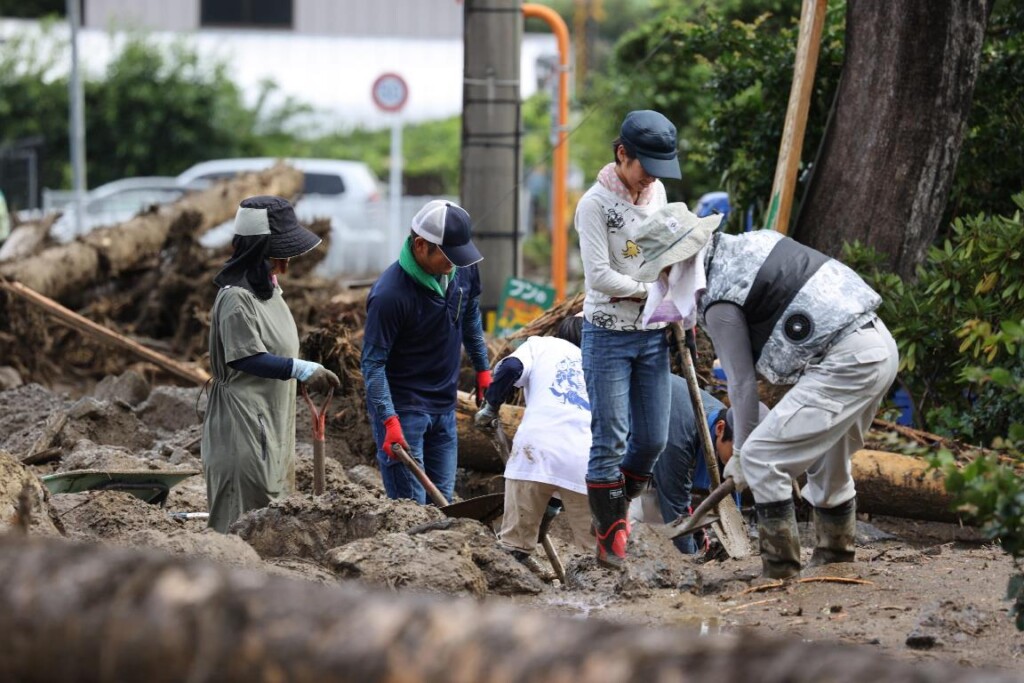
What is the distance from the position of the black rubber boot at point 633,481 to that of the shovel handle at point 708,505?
27 cm

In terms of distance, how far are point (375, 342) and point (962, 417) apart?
330 centimetres

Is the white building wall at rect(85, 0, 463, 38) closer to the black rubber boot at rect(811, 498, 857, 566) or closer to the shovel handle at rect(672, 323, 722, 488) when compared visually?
the shovel handle at rect(672, 323, 722, 488)

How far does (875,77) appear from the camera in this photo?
30.1 feet

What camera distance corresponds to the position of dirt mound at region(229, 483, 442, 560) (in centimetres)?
625

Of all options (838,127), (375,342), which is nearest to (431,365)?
(375,342)

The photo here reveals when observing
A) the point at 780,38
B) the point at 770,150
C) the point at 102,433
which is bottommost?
the point at 102,433

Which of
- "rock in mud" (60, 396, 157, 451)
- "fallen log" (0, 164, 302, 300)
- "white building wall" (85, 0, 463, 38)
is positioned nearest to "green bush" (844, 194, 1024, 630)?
"rock in mud" (60, 396, 157, 451)

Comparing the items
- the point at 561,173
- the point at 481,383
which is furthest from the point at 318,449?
the point at 561,173

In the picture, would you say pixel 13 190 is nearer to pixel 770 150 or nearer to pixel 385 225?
pixel 385 225

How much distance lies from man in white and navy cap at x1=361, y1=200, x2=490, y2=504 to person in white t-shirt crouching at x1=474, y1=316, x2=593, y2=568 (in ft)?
0.84

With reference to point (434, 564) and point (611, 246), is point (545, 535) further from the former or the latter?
point (611, 246)

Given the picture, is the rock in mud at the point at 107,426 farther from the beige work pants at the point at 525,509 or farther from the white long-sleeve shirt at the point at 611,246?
the white long-sleeve shirt at the point at 611,246

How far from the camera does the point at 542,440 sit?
22.5ft

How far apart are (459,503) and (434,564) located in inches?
41.5
